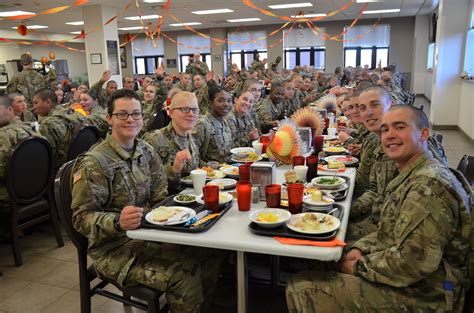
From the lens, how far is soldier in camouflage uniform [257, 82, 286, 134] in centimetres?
513

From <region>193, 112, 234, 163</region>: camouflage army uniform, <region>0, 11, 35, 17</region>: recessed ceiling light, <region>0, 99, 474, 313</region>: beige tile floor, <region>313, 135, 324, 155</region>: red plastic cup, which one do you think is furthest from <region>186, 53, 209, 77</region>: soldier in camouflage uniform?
<region>313, 135, 324, 155</region>: red plastic cup

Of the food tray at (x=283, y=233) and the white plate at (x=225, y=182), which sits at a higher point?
the white plate at (x=225, y=182)

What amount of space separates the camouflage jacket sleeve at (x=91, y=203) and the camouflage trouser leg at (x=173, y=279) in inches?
8.7

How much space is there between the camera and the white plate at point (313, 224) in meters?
1.57

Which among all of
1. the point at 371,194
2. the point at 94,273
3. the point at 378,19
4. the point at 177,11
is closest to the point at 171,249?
the point at 94,273

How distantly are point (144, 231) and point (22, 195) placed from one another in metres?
1.84

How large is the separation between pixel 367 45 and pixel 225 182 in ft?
54.9

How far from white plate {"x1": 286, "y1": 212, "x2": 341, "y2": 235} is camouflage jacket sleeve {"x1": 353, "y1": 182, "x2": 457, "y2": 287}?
0.76ft

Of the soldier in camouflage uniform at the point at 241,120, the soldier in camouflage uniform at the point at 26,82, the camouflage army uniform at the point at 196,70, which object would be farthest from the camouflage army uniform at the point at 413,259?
→ the camouflage army uniform at the point at 196,70

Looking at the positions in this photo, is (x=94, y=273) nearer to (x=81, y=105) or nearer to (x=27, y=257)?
(x=27, y=257)

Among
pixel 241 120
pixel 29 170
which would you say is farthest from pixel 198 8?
pixel 29 170

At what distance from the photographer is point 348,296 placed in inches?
59.6

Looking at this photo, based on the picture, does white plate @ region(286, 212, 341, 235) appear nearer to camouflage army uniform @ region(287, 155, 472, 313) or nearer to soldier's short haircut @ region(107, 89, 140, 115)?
camouflage army uniform @ region(287, 155, 472, 313)

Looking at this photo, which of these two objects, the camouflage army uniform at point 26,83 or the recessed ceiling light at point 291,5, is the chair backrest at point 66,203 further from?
the recessed ceiling light at point 291,5
